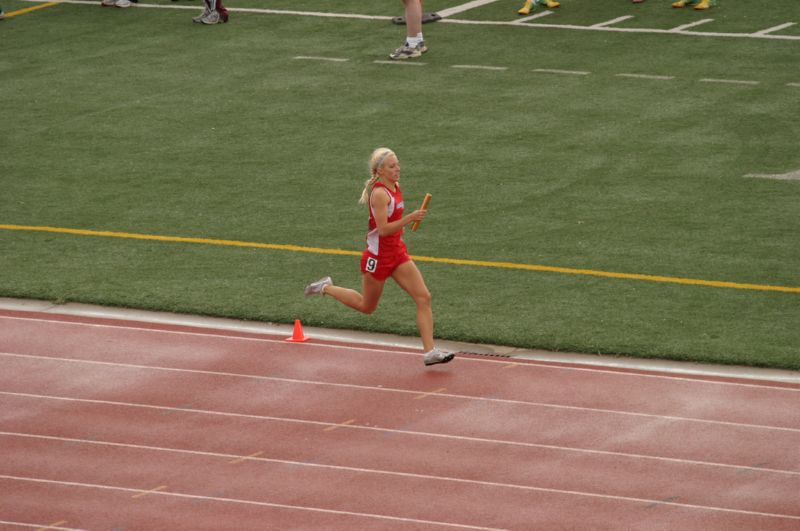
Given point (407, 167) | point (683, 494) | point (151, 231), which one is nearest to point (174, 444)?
point (683, 494)

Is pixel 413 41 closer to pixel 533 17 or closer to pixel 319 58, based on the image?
pixel 319 58

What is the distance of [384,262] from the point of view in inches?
485

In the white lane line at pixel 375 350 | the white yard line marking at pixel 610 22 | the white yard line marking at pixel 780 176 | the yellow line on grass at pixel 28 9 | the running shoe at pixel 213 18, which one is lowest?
the white lane line at pixel 375 350

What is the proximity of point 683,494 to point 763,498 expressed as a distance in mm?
520

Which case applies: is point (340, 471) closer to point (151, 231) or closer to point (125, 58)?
point (151, 231)

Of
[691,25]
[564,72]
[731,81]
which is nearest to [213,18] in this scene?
[564,72]

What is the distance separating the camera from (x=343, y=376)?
12336 mm

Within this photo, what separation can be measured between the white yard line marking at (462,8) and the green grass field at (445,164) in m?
0.22

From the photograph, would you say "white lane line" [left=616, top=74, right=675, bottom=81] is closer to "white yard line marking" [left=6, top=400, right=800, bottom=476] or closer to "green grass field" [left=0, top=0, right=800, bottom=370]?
"green grass field" [left=0, top=0, right=800, bottom=370]

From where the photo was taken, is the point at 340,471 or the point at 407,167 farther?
the point at 407,167

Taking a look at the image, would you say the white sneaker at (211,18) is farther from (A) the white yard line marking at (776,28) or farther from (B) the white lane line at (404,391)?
(B) the white lane line at (404,391)

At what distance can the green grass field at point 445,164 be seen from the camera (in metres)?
13.9

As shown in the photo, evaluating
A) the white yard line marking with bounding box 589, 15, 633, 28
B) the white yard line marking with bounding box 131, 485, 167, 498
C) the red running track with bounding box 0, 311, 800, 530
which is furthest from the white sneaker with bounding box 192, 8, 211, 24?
the white yard line marking with bounding box 131, 485, 167, 498

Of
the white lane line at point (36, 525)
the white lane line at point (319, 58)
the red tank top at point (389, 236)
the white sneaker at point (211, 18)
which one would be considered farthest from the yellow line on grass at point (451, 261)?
the white sneaker at point (211, 18)
